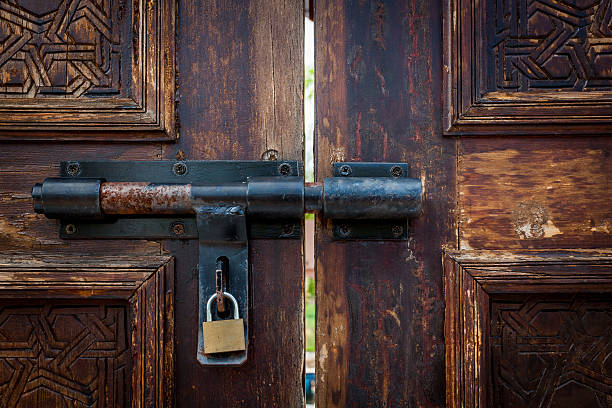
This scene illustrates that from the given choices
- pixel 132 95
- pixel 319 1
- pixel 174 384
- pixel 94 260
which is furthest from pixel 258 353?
pixel 319 1

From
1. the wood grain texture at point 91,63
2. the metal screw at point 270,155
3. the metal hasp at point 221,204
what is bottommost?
the metal hasp at point 221,204

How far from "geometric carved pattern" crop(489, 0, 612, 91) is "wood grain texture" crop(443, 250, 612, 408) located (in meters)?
0.24

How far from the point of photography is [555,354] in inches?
23.5

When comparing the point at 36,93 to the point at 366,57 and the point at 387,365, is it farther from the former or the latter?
the point at 387,365

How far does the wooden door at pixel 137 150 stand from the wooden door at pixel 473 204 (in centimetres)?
7

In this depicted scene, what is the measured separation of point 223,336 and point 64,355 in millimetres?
256

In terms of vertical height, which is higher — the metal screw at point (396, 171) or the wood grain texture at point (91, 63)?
the wood grain texture at point (91, 63)

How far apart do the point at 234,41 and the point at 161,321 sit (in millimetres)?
417

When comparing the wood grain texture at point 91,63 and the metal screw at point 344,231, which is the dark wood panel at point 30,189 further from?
the metal screw at point 344,231

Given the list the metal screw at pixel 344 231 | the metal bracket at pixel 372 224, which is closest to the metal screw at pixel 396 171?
the metal bracket at pixel 372 224

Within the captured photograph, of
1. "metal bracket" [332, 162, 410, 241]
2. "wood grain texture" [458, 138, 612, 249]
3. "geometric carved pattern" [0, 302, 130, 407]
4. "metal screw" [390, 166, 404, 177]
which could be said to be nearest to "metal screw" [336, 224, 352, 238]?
"metal bracket" [332, 162, 410, 241]

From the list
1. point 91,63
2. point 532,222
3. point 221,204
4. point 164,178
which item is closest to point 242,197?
point 221,204

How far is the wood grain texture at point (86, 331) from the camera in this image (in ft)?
1.93

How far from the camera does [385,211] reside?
555mm
